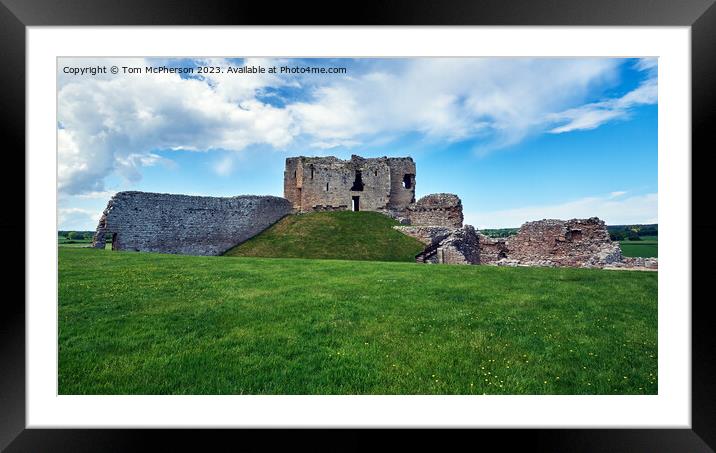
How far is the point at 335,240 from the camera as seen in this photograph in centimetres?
2148

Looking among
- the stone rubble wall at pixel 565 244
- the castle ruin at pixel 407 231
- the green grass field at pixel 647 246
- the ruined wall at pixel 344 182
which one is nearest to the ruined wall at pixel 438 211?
the castle ruin at pixel 407 231

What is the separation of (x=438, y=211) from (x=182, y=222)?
18.8 meters

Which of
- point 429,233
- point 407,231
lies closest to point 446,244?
point 429,233

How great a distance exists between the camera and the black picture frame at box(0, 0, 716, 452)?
3.94 m

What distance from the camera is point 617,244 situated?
19.5 metres

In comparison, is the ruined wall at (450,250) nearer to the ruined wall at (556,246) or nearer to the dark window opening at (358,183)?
the ruined wall at (556,246)

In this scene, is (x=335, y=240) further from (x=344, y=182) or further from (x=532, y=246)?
(x=344, y=182)

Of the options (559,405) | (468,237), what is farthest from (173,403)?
(468,237)

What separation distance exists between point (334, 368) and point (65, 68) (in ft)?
20.2

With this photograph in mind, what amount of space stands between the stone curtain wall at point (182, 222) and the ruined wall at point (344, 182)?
22.1 ft

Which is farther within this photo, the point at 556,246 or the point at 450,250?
the point at 556,246

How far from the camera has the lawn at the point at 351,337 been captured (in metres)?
4.11

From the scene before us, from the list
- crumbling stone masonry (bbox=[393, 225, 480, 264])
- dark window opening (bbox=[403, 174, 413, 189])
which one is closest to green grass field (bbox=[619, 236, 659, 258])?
crumbling stone masonry (bbox=[393, 225, 480, 264])
